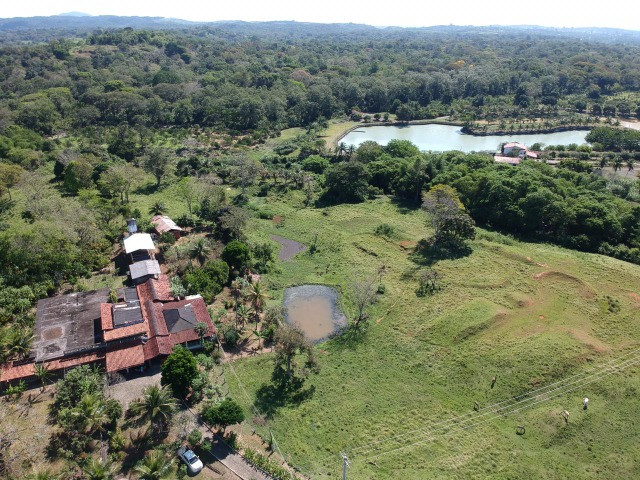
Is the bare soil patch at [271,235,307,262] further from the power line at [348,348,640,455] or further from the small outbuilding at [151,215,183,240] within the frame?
the power line at [348,348,640,455]

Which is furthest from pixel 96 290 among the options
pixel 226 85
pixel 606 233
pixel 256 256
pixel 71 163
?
pixel 226 85

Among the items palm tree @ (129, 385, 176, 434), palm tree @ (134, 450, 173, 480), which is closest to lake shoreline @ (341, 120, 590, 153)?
palm tree @ (129, 385, 176, 434)

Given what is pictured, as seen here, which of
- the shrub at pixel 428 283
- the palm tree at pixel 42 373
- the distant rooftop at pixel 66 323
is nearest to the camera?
the palm tree at pixel 42 373

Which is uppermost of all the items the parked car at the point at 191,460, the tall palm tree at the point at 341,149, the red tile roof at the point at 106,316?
the tall palm tree at the point at 341,149

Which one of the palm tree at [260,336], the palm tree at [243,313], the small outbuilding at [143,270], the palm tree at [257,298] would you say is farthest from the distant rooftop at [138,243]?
the palm tree at [260,336]

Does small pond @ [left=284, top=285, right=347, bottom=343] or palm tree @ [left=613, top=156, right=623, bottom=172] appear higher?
palm tree @ [left=613, top=156, right=623, bottom=172]

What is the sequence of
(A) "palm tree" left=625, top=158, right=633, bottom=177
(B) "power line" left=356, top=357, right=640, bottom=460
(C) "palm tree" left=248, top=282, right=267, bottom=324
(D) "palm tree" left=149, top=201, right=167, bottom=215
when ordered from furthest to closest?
(A) "palm tree" left=625, top=158, right=633, bottom=177 < (D) "palm tree" left=149, top=201, right=167, bottom=215 < (C) "palm tree" left=248, top=282, right=267, bottom=324 < (B) "power line" left=356, top=357, right=640, bottom=460

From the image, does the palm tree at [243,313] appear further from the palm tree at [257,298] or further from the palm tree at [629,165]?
the palm tree at [629,165]

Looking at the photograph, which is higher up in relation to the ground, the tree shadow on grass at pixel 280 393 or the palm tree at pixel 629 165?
the palm tree at pixel 629 165
